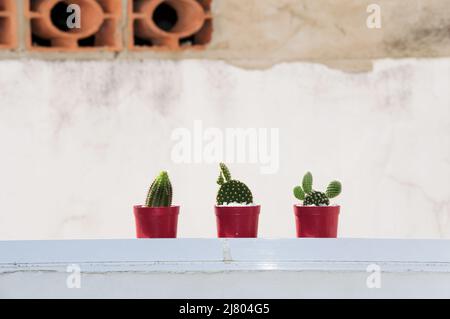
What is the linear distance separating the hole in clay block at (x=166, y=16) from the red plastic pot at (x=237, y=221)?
857 mm

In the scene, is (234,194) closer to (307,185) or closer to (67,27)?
(307,185)

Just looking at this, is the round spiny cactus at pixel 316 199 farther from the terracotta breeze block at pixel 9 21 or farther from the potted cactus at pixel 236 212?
the terracotta breeze block at pixel 9 21

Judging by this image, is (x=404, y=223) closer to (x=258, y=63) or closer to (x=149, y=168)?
(x=258, y=63)

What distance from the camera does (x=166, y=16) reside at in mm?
2209

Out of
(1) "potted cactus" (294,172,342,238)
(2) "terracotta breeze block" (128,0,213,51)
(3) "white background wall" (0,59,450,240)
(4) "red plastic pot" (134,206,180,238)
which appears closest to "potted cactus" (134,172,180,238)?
(4) "red plastic pot" (134,206,180,238)

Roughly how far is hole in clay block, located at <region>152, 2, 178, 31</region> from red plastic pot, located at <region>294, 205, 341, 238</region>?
90 cm

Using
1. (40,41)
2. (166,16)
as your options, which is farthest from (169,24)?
(40,41)

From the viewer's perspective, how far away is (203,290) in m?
1.35

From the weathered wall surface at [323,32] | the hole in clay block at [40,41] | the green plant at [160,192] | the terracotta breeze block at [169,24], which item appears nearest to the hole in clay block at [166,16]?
the terracotta breeze block at [169,24]

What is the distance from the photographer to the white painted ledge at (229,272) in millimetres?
1332

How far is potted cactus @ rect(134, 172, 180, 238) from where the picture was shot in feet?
4.97

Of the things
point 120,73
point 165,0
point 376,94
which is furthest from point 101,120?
point 376,94

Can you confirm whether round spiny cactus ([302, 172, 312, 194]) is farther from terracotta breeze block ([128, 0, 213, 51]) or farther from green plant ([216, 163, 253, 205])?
terracotta breeze block ([128, 0, 213, 51])

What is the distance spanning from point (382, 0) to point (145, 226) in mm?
1070
